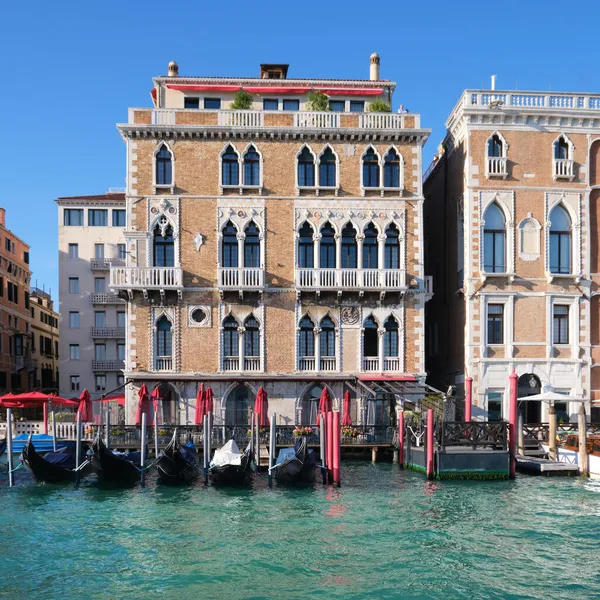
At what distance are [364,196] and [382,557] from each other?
53.8 feet

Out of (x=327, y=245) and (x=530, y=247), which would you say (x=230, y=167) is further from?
(x=530, y=247)

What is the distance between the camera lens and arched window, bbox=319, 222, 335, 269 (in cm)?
2827

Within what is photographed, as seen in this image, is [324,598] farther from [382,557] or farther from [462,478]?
[462,478]

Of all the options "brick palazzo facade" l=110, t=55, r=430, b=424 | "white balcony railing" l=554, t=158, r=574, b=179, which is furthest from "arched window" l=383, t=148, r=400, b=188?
"white balcony railing" l=554, t=158, r=574, b=179

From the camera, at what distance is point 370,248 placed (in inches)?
1118

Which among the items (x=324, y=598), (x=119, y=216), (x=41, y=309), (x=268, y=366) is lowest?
(x=324, y=598)

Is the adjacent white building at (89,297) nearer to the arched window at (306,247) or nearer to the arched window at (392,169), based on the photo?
the arched window at (306,247)

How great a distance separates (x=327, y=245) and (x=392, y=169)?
351 centimetres

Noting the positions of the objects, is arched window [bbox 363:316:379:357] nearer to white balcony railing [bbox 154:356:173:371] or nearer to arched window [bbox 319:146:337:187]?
arched window [bbox 319:146:337:187]

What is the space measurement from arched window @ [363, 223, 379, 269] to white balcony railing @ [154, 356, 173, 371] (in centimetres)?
740

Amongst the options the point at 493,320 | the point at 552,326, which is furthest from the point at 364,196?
the point at 552,326

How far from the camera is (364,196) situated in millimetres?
28266

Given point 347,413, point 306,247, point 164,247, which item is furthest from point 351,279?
point 164,247

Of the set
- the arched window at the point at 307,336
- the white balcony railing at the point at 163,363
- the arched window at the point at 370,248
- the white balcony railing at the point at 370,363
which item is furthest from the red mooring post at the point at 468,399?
the white balcony railing at the point at 163,363
